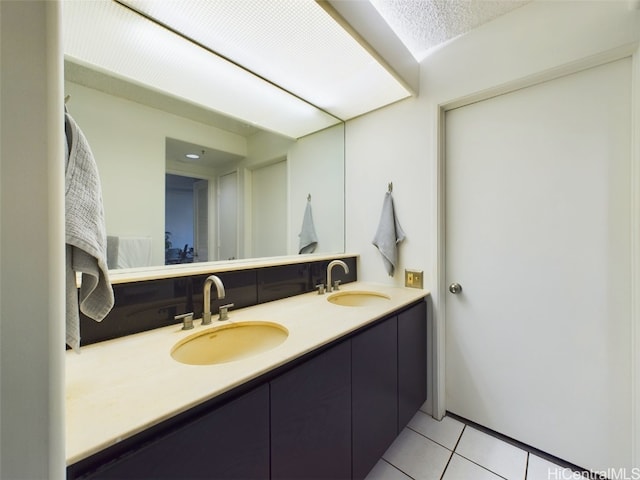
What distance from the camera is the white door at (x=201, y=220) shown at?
4.89 feet

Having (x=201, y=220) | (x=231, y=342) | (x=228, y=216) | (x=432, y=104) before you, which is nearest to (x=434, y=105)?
(x=432, y=104)

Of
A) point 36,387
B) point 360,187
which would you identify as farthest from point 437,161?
point 36,387

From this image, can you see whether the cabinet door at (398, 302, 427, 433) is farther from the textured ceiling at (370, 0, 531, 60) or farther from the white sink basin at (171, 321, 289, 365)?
the textured ceiling at (370, 0, 531, 60)

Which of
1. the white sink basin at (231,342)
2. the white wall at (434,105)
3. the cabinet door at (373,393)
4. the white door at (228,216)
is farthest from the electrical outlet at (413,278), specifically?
the white door at (228,216)

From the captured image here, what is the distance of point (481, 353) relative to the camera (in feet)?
5.05

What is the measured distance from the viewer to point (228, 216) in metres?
1.75

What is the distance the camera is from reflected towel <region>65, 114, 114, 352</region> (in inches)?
23.0

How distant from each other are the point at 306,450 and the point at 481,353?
4.02ft

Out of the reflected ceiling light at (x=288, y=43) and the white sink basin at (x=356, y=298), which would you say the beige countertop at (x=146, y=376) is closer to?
the white sink basin at (x=356, y=298)

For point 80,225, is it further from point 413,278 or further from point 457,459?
point 457,459

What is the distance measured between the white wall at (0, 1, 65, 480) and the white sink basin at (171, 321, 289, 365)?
0.61 meters

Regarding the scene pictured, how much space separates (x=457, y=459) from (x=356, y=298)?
3.19 feet

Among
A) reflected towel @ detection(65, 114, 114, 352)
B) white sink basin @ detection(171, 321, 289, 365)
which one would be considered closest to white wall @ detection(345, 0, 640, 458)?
white sink basin @ detection(171, 321, 289, 365)

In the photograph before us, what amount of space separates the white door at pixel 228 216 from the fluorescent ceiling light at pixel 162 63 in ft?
1.45
